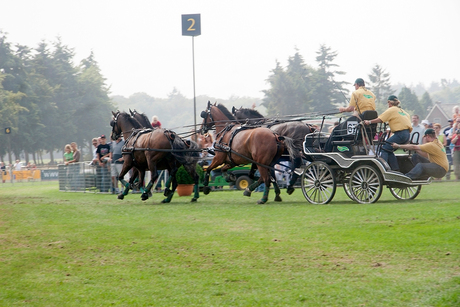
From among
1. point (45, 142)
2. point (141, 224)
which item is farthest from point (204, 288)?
point (45, 142)

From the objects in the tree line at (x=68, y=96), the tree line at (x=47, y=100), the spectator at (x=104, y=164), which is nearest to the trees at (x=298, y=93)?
the tree line at (x=68, y=96)

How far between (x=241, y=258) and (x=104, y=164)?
43.8ft

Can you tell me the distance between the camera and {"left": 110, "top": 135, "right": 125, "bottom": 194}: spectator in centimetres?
1844

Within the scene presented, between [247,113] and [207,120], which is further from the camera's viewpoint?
[247,113]

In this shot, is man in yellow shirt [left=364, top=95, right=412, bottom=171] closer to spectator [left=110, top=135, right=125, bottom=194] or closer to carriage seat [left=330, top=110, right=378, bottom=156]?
carriage seat [left=330, top=110, right=378, bottom=156]

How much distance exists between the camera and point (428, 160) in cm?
1190

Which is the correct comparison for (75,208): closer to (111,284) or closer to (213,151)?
(213,151)

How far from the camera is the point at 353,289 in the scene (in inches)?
213

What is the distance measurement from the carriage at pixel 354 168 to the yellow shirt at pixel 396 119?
24cm

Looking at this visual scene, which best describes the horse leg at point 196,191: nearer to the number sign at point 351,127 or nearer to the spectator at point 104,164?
the number sign at point 351,127

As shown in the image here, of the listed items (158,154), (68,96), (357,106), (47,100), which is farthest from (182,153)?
(68,96)

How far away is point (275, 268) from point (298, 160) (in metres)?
7.49

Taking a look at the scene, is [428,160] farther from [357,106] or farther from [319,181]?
[319,181]

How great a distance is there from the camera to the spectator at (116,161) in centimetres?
1844
